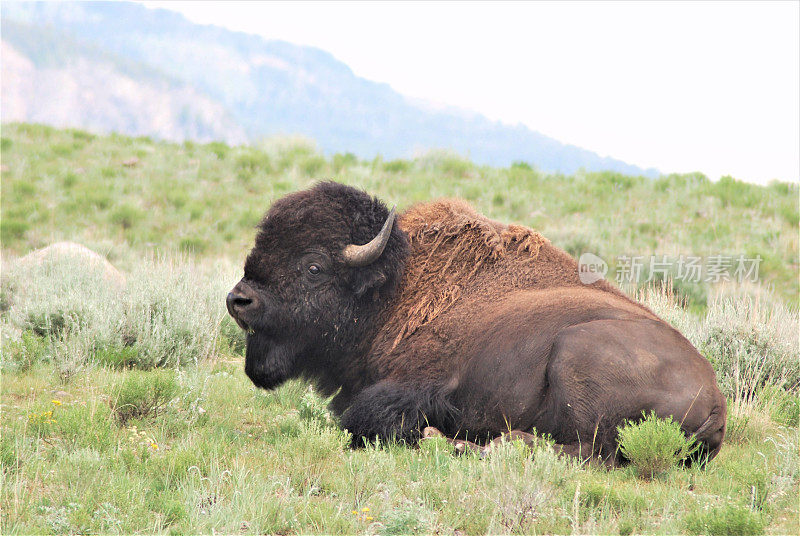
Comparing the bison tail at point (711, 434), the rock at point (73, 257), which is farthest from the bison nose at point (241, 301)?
the rock at point (73, 257)

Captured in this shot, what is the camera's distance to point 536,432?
4.57 metres

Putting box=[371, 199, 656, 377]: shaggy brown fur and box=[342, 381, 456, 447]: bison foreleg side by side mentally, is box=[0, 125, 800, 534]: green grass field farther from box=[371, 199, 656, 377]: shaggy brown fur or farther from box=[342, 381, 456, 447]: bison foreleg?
box=[371, 199, 656, 377]: shaggy brown fur

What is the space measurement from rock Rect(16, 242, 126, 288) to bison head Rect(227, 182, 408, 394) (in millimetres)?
5048

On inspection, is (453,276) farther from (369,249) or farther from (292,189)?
(292,189)

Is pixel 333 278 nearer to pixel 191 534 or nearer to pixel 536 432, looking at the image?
pixel 536 432

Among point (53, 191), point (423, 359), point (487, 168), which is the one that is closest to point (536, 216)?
point (487, 168)

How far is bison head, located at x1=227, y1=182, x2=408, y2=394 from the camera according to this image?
5.09 metres

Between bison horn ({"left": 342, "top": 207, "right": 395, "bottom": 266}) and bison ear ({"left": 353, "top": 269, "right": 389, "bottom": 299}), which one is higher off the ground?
bison horn ({"left": 342, "top": 207, "right": 395, "bottom": 266})

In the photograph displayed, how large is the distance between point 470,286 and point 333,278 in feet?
3.36

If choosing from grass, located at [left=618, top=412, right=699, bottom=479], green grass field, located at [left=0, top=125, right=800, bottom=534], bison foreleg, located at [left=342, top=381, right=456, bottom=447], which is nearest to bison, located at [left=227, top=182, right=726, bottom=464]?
bison foreleg, located at [left=342, top=381, right=456, bottom=447]

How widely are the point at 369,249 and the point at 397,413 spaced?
45.7 inches

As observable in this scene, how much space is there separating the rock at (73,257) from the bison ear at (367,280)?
17.7 feet

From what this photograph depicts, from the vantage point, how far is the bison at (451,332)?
4.42 m

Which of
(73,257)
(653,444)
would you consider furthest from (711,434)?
(73,257)
